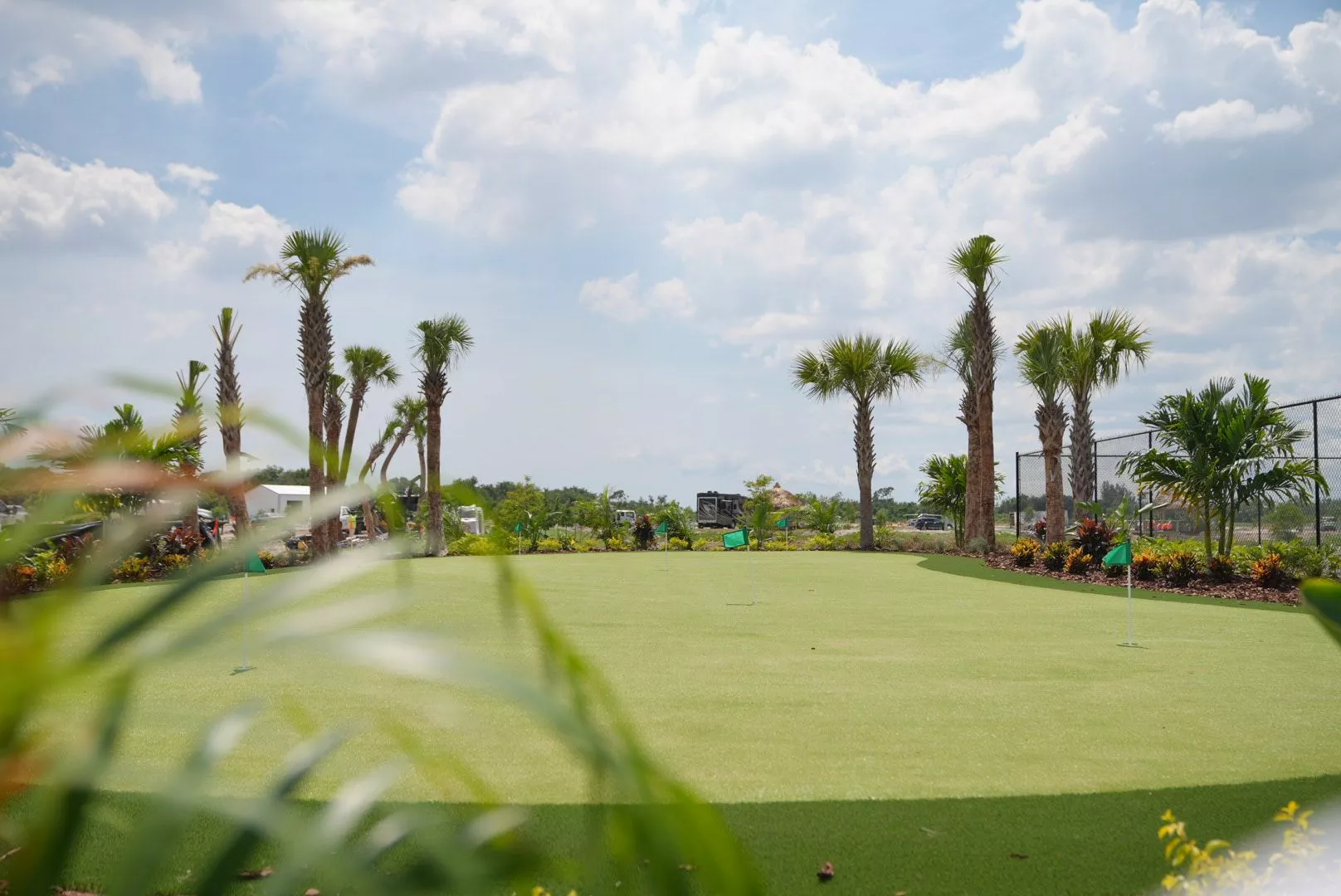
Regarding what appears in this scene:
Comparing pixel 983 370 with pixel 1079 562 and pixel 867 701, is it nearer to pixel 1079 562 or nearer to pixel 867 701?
pixel 1079 562

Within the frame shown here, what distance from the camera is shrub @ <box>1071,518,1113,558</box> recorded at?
1897 centimetres

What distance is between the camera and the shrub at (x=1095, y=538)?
19.0m

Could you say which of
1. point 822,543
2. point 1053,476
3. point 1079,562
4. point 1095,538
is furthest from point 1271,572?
point 822,543

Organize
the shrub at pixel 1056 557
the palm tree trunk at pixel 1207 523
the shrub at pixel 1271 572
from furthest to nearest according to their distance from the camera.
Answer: the shrub at pixel 1056 557
the palm tree trunk at pixel 1207 523
the shrub at pixel 1271 572

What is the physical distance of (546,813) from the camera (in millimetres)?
4551

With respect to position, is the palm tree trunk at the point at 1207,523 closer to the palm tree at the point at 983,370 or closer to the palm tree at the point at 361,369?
the palm tree at the point at 983,370

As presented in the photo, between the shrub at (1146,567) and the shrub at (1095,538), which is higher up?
the shrub at (1095,538)

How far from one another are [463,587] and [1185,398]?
12594mm

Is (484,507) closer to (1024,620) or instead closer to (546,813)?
(546,813)

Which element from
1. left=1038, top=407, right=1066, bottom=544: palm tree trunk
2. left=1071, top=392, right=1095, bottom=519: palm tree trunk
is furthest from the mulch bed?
left=1071, top=392, right=1095, bottom=519: palm tree trunk

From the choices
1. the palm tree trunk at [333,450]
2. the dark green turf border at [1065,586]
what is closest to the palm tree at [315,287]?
the palm tree trunk at [333,450]

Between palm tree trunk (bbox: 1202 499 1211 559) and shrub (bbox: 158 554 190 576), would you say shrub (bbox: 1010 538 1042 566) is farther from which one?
shrub (bbox: 158 554 190 576)

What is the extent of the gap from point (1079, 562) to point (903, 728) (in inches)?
543

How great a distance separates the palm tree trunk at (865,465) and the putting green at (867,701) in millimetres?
18490
